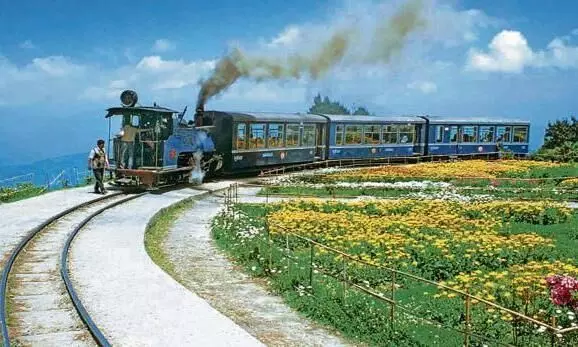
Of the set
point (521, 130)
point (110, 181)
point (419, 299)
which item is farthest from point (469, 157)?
point (419, 299)

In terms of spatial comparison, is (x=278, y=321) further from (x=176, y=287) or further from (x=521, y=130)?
(x=521, y=130)

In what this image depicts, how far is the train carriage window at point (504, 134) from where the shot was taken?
50.6m

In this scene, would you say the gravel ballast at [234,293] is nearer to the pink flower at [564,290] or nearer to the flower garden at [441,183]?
the pink flower at [564,290]

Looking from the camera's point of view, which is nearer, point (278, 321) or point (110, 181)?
point (278, 321)

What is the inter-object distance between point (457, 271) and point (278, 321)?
433 cm

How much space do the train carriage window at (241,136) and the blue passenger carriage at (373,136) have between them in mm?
9237

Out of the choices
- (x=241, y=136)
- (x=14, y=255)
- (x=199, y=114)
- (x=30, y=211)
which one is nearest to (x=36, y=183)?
(x=199, y=114)

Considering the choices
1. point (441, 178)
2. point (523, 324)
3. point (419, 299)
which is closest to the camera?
point (523, 324)

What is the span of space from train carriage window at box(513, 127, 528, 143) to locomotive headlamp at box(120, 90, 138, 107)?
Result: 33.9m

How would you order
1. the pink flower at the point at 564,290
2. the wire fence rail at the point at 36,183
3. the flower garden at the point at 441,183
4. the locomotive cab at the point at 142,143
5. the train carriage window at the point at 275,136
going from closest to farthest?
the pink flower at the point at 564,290 → the wire fence rail at the point at 36,183 → the locomotive cab at the point at 142,143 → the flower garden at the point at 441,183 → the train carriage window at the point at 275,136

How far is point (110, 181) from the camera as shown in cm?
2894

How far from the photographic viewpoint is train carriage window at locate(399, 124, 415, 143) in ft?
149

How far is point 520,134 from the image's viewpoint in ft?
169

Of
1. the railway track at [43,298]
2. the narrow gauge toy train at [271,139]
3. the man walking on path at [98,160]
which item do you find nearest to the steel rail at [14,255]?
the railway track at [43,298]
